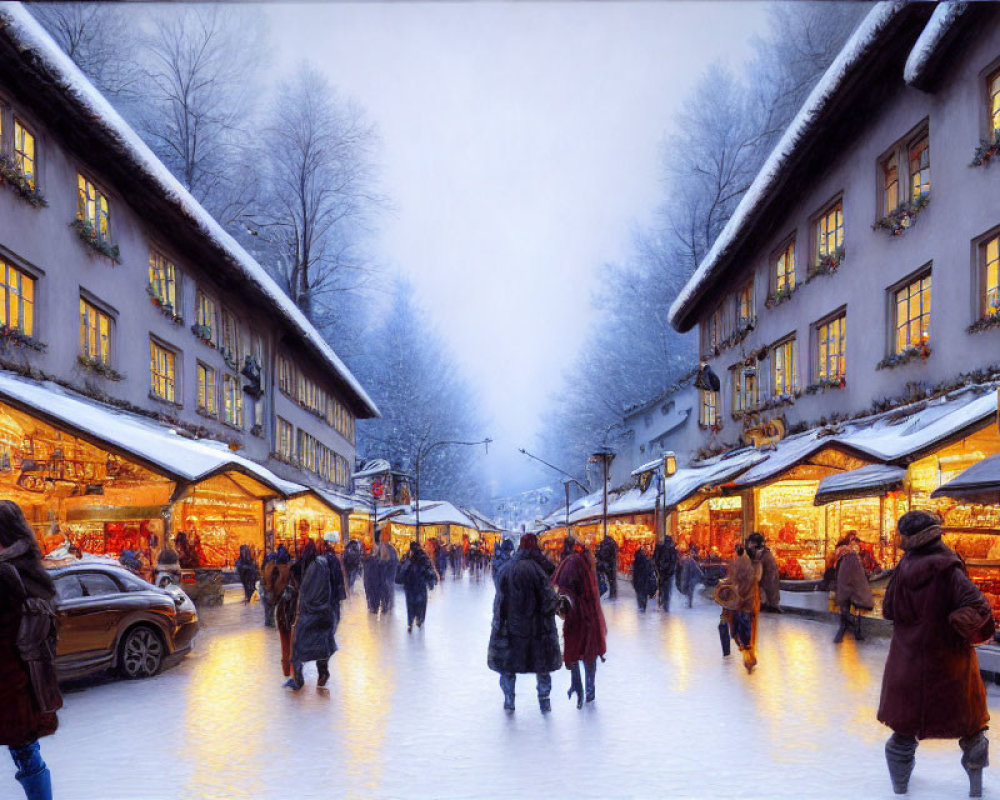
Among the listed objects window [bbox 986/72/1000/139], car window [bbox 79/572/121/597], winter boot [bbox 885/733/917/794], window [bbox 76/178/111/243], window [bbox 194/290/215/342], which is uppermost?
window [bbox 986/72/1000/139]

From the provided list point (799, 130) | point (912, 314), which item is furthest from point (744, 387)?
point (912, 314)

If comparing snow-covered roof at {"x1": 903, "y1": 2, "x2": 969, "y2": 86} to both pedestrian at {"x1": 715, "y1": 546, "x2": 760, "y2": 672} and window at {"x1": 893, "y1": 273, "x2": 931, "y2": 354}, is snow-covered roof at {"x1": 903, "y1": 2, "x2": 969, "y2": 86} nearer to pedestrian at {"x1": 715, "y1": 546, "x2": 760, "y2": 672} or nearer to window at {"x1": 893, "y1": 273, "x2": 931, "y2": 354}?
window at {"x1": 893, "y1": 273, "x2": 931, "y2": 354}

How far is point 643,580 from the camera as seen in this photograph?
2136 centimetres

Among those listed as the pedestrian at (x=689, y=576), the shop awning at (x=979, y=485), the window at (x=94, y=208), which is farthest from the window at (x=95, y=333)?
the shop awning at (x=979, y=485)

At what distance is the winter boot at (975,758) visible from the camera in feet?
18.1

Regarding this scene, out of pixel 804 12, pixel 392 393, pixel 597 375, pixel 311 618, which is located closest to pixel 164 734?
pixel 311 618

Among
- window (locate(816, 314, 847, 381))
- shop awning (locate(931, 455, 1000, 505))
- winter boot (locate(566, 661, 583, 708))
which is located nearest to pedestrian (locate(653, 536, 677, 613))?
window (locate(816, 314, 847, 381))

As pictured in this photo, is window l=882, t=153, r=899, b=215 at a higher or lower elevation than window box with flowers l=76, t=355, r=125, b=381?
higher

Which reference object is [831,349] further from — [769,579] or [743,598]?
[743,598]

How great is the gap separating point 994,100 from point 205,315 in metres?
19.8

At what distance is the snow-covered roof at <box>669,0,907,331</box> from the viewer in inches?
628

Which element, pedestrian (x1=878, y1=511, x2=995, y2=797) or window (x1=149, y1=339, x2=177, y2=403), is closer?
pedestrian (x1=878, y1=511, x2=995, y2=797)

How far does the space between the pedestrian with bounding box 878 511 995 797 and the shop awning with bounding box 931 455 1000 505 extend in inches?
178

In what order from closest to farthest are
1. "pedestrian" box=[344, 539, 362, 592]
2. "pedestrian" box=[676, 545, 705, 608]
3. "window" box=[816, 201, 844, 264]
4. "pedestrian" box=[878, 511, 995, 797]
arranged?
"pedestrian" box=[878, 511, 995, 797] → "window" box=[816, 201, 844, 264] → "pedestrian" box=[676, 545, 705, 608] → "pedestrian" box=[344, 539, 362, 592]
